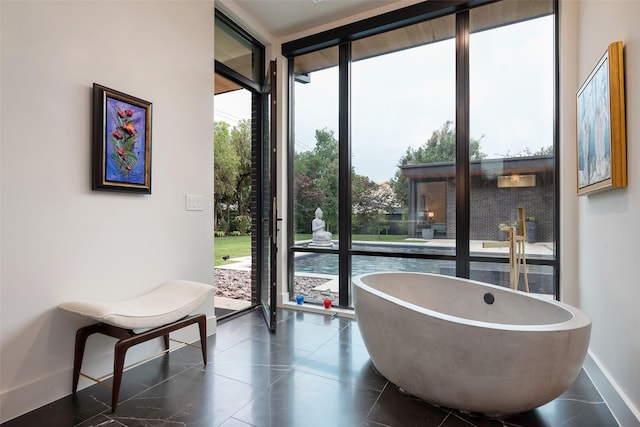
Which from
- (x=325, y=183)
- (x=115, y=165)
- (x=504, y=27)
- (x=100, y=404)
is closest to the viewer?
(x=100, y=404)

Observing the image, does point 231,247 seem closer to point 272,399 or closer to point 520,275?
point 272,399

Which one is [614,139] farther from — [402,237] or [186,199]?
[186,199]

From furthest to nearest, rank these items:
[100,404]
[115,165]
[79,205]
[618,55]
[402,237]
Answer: [402,237]
[115,165]
[79,205]
[100,404]
[618,55]

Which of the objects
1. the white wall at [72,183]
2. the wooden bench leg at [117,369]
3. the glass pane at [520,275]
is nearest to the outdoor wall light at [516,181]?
the glass pane at [520,275]

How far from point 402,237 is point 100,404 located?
2.67m

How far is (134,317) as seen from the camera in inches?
69.7

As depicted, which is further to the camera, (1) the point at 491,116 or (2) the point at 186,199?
(1) the point at 491,116

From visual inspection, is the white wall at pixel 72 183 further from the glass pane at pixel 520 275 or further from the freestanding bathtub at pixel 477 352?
the glass pane at pixel 520 275

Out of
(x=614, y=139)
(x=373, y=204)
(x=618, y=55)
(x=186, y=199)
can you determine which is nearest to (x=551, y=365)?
(x=614, y=139)

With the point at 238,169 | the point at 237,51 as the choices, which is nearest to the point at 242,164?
the point at 238,169

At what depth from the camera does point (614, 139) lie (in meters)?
1.71

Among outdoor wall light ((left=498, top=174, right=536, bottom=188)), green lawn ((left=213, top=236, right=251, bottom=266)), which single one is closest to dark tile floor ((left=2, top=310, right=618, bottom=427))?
outdoor wall light ((left=498, top=174, right=536, bottom=188))

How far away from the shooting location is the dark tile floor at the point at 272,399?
65.8 inches

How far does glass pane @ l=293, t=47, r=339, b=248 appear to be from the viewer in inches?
144
